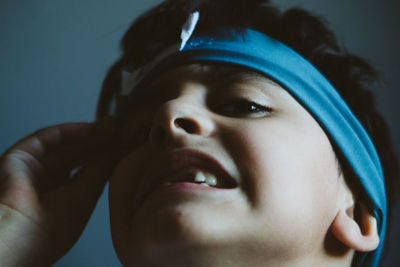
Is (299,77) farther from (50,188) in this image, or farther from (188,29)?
(50,188)

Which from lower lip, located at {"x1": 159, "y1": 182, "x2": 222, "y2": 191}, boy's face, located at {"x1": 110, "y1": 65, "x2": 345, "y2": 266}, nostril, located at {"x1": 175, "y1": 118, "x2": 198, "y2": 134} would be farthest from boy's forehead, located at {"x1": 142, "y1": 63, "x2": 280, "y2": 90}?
lower lip, located at {"x1": 159, "y1": 182, "x2": 222, "y2": 191}

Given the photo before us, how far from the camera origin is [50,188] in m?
1.01

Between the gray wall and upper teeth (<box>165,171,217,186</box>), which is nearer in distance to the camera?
upper teeth (<box>165,171,217,186</box>)

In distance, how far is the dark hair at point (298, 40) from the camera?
0.95 m

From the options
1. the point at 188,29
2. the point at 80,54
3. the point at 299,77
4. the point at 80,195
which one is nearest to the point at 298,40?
the point at 299,77

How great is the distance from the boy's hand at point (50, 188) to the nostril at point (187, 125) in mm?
330

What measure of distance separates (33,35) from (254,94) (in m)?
0.89

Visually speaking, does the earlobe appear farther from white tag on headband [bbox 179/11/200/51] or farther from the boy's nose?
white tag on headband [bbox 179/11/200/51]

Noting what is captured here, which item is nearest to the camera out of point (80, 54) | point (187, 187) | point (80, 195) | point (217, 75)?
point (187, 187)

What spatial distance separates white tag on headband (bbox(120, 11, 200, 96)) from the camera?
831mm

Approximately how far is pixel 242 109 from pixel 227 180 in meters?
0.16

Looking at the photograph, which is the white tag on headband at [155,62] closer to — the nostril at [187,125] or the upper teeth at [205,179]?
the nostril at [187,125]

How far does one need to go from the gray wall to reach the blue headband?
0.40 m

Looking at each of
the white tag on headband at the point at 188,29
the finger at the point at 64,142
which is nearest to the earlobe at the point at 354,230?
the white tag on headband at the point at 188,29
